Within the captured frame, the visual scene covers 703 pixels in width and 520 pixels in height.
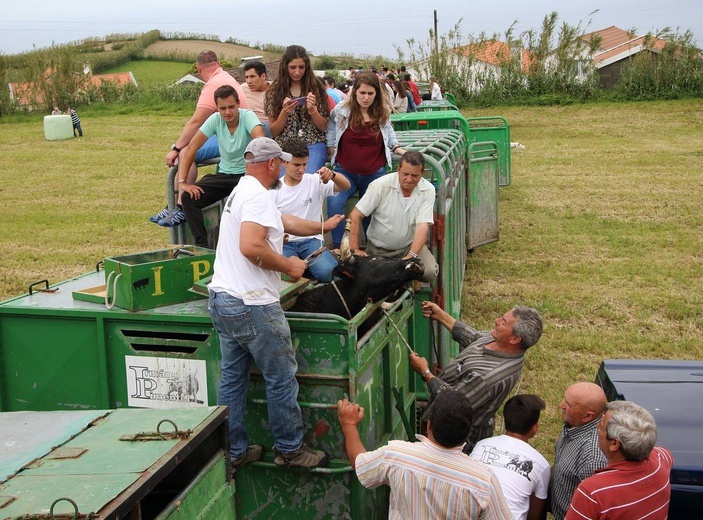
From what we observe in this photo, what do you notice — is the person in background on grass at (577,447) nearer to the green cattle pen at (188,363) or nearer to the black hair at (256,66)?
the green cattle pen at (188,363)

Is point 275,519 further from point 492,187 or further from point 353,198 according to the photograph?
point 492,187

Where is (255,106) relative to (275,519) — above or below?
above

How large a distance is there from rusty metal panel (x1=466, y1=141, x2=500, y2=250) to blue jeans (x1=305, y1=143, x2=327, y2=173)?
4.36 meters

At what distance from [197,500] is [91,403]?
1769 millimetres

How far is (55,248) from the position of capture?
43.0ft

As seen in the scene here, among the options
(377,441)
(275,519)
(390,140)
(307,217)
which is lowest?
(275,519)

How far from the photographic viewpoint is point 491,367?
4.97m

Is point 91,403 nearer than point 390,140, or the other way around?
point 91,403

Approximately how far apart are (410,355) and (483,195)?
6683 millimetres

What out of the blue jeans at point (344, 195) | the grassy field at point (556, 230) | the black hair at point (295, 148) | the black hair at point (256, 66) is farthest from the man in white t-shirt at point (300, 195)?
the grassy field at point (556, 230)

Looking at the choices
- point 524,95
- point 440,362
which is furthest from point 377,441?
point 524,95

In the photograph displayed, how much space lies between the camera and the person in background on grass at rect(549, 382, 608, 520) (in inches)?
167

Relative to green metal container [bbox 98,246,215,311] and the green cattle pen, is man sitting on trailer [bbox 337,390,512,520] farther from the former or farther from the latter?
green metal container [bbox 98,246,215,311]

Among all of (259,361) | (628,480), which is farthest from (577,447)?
(259,361)
